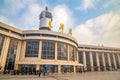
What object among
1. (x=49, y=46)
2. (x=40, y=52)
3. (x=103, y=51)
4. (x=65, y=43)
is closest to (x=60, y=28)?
(x=65, y=43)

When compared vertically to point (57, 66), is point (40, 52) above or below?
above

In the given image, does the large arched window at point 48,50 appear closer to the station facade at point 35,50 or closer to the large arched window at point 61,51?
the station facade at point 35,50

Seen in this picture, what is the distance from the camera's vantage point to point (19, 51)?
116 ft

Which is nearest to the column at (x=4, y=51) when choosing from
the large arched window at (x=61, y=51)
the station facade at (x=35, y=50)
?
the station facade at (x=35, y=50)

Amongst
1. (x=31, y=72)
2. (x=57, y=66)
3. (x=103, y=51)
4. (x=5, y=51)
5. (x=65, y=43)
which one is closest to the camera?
(x=31, y=72)

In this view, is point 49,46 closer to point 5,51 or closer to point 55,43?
point 55,43

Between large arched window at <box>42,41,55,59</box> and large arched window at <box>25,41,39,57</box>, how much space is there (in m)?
2.36

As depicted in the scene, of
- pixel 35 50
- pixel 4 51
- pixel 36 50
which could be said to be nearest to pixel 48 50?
pixel 36 50

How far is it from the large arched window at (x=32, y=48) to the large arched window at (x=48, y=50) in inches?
92.7

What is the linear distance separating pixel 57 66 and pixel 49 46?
24.6ft

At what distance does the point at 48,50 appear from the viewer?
35.6 meters

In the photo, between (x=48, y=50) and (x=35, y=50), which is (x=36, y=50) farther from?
(x=48, y=50)

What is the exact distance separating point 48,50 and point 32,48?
548 centimetres

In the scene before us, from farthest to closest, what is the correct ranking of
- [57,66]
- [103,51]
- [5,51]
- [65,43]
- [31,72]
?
[103,51]
[65,43]
[57,66]
[5,51]
[31,72]
